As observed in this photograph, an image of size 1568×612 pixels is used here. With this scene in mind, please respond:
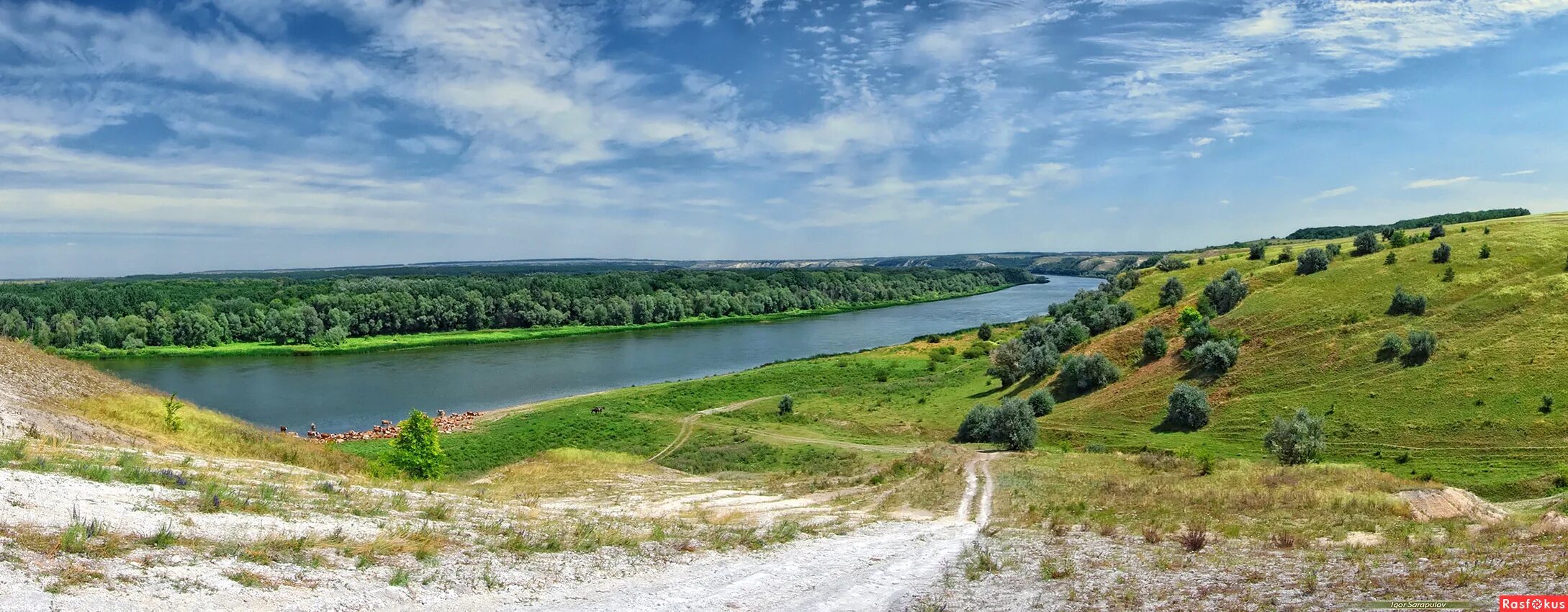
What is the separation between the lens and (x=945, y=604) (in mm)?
9086

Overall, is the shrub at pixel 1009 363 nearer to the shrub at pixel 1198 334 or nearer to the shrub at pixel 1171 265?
the shrub at pixel 1198 334

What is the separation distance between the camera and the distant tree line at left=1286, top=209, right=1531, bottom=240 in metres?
87.3

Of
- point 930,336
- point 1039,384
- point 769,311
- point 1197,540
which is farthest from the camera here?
point 769,311

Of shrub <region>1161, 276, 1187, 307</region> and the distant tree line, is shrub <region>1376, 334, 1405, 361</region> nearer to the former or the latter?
shrub <region>1161, 276, 1187, 307</region>

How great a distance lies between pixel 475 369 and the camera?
76.4 m

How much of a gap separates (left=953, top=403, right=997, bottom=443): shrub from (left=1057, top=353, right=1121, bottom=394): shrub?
794 centimetres

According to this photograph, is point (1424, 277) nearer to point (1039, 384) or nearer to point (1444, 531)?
point (1039, 384)

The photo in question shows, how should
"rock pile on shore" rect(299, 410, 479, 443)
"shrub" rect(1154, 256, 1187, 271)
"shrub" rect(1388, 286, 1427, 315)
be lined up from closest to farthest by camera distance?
1. "shrub" rect(1388, 286, 1427, 315)
2. "rock pile on shore" rect(299, 410, 479, 443)
3. "shrub" rect(1154, 256, 1187, 271)

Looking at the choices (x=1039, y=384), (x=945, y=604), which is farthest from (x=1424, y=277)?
(x=945, y=604)

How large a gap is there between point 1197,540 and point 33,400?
24.8 metres

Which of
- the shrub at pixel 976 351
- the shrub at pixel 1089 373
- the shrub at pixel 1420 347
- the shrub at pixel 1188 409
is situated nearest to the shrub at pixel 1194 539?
the shrub at pixel 1188 409

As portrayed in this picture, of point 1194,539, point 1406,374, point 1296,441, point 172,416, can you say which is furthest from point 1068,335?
point 172,416

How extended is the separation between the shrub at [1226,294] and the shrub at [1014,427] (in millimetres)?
19436

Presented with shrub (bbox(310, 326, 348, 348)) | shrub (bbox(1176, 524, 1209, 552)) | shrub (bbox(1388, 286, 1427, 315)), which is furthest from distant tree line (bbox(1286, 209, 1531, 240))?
shrub (bbox(310, 326, 348, 348))
